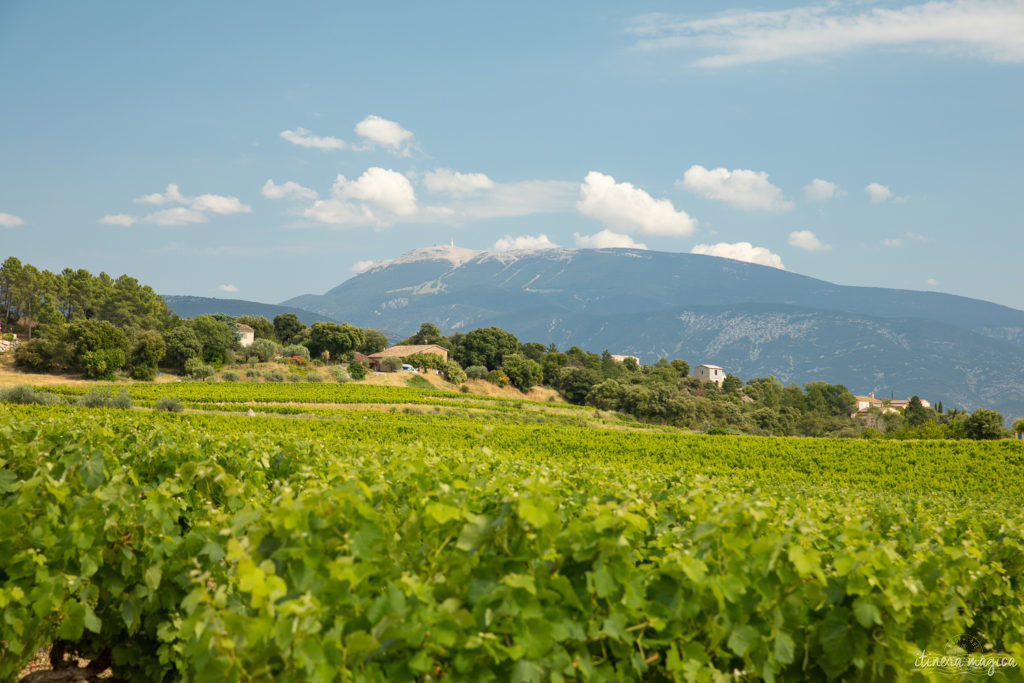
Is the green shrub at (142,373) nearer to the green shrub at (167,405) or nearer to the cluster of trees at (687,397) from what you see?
the green shrub at (167,405)

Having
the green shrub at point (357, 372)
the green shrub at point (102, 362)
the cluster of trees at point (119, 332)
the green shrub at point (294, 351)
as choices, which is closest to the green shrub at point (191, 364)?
the cluster of trees at point (119, 332)

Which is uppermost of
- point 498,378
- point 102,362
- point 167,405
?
point 102,362

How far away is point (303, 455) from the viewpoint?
276 inches

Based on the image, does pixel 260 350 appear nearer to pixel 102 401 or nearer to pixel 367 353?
pixel 367 353

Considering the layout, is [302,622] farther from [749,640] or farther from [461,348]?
[461,348]

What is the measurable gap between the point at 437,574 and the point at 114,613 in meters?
3.11

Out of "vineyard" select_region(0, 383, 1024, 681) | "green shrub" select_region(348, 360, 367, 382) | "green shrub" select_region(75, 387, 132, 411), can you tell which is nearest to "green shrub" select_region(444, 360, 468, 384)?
"green shrub" select_region(348, 360, 367, 382)

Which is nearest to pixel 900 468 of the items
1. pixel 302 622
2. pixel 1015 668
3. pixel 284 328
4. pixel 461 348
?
pixel 1015 668

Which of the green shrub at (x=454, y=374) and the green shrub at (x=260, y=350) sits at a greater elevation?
the green shrub at (x=260, y=350)

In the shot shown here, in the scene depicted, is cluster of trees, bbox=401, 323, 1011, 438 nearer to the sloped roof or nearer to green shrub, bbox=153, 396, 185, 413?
the sloped roof

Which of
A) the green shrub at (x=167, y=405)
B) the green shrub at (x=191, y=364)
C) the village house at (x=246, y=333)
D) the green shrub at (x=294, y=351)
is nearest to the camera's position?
the green shrub at (x=167, y=405)

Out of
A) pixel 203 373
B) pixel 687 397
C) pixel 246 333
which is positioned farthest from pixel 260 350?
pixel 687 397

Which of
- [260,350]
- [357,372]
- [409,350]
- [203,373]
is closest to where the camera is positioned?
[203,373]

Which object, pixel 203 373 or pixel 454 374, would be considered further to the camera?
pixel 454 374
